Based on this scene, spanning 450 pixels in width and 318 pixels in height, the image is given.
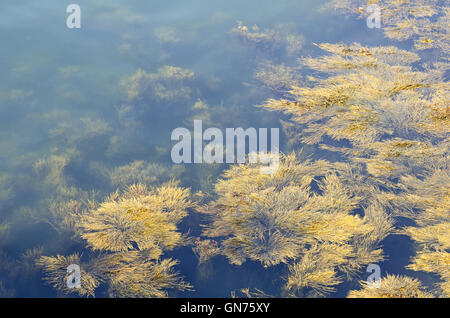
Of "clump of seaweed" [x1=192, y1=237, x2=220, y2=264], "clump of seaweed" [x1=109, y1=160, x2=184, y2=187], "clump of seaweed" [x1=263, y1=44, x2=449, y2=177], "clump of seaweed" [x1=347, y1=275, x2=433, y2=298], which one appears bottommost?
"clump of seaweed" [x1=347, y1=275, x2=433, y2=298]

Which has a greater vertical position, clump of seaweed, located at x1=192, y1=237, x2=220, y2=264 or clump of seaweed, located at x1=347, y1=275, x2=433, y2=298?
clump of seaweed, located at x1=192, y1=237, x2=220, y2=264

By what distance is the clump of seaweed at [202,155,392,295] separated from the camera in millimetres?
3352

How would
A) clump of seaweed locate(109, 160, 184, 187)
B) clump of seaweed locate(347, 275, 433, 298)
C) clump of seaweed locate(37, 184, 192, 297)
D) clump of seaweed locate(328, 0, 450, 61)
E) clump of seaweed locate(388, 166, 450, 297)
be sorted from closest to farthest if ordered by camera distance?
clump of seaweed locate(347, 275, 433, 298)
clump of seaweed locate(37, 184, 192, 297)
clump of seaweed locate(388, 166, 450, 297)
clump of seaweed locate(109, 160, 184, 187)
clump of seaweed locate(328, 0, 450, 61)

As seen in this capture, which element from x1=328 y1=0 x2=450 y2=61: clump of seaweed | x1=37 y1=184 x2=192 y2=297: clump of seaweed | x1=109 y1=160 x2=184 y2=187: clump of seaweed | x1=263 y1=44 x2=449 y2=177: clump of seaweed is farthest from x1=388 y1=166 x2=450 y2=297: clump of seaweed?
x1=328 y1=0 x2=450 y2=61: clump of seaweed

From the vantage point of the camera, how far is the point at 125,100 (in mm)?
5164

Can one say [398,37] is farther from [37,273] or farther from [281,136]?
[37,273]

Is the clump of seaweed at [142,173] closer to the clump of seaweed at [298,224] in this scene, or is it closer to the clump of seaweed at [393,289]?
the clump of seaweed at [298,224]

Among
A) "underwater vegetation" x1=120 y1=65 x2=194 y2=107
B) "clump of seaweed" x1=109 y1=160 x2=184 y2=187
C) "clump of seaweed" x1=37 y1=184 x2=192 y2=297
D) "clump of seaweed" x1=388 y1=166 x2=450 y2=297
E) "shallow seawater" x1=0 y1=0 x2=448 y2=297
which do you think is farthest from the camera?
"underwater vegetation" x1=120 y1=65 x2=194 y2=107

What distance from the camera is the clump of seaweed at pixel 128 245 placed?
10.4 feet

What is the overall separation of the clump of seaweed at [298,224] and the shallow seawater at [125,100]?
0.14 meters

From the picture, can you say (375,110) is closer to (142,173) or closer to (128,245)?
(142,173)

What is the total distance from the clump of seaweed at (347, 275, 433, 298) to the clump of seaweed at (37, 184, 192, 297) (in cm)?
161

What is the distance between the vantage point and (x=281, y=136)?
4719mm

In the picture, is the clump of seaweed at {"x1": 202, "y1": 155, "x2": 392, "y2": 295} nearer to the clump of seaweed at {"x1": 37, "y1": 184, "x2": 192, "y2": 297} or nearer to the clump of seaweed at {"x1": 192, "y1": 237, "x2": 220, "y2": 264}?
the clump of seaweed at {"x1": 192, "y1": 237, "x2": 220, "y2": 264}
